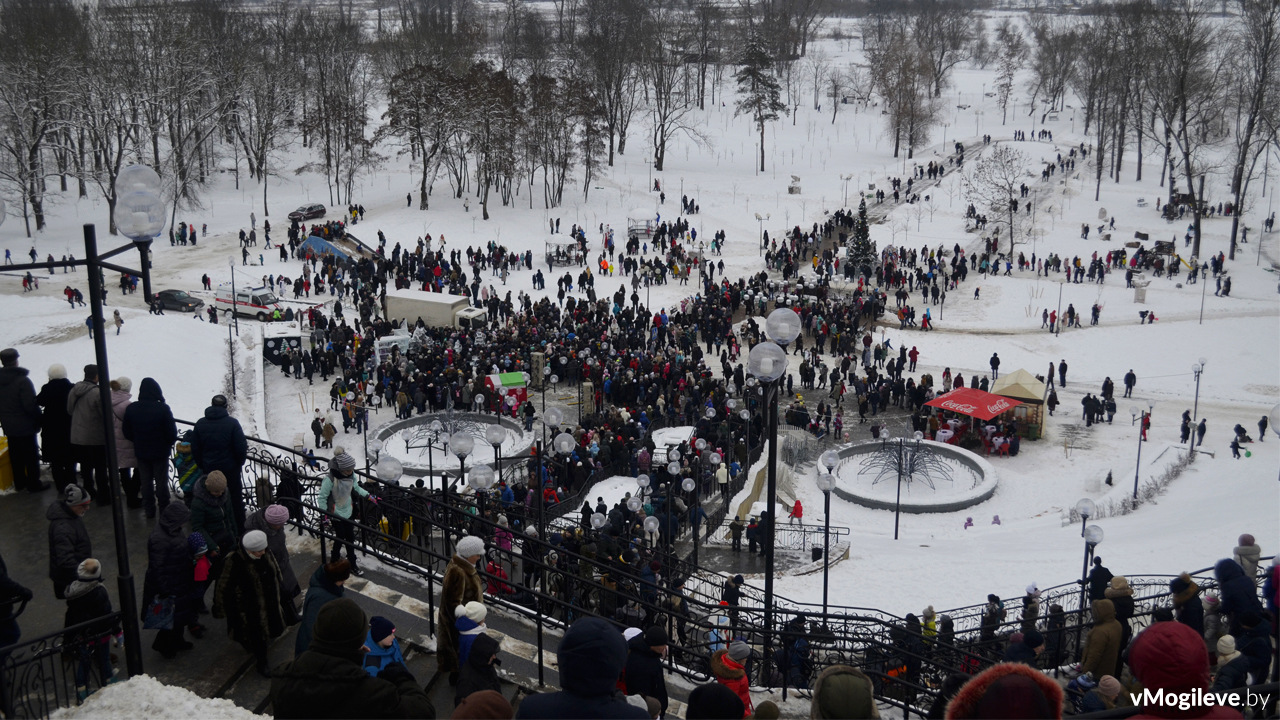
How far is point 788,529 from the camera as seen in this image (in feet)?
68.7

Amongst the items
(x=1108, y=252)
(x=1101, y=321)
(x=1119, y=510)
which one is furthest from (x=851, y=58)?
(x=1119, y=510)

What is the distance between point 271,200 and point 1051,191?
152 feet

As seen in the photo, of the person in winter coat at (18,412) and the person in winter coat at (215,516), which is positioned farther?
the person in winter coat at (18,412)

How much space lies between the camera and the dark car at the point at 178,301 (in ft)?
122

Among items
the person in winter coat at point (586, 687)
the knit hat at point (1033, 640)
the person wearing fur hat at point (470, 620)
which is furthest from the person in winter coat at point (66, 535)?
the knit hat at point (1033, 640)

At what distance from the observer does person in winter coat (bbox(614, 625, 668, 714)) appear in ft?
22.9

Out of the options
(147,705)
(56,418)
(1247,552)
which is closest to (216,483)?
(147,705)

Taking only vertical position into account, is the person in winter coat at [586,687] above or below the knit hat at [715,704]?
above

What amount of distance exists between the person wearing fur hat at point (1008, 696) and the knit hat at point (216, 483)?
21.2 feet

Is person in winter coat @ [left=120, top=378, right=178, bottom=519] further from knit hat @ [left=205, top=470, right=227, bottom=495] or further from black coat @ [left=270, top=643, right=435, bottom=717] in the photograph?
black coat @ [left=270, top=643, right=435, bottom=717]

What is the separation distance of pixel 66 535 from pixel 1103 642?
29.2 feet

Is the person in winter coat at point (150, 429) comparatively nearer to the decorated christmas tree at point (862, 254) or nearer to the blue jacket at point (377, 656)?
the blue jacket at point (377, 656)

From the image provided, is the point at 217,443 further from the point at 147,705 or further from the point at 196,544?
the point at 147,705

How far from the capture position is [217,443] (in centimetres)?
943
